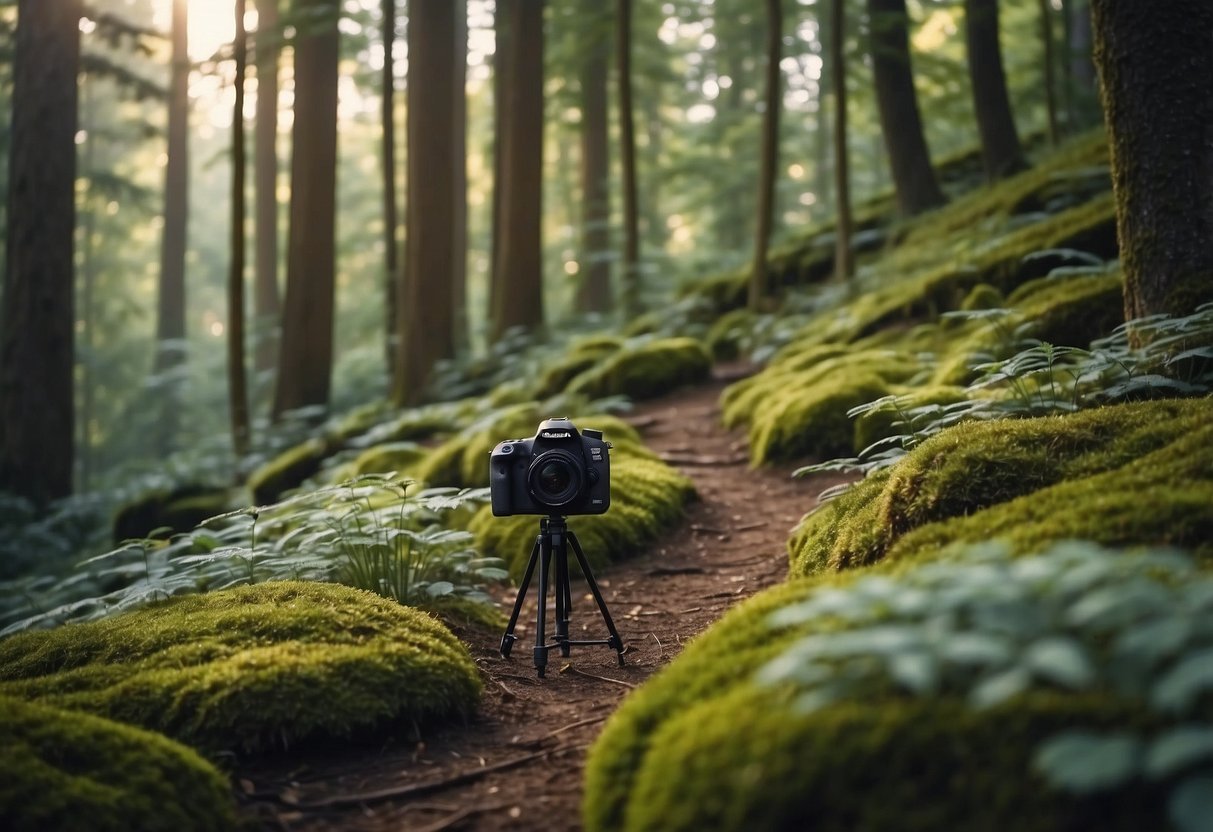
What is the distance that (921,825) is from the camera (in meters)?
1.83

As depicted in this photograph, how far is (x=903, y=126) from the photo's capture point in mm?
12844

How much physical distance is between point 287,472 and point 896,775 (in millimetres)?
9642

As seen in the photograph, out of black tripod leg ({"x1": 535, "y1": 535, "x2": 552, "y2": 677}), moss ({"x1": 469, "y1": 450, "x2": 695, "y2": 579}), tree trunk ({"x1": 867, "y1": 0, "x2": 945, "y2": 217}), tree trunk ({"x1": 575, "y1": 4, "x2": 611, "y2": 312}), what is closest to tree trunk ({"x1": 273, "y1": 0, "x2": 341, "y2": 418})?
tree trunk ({"x1": 575, "y1": 4, "x2": 611, "y2": 312})

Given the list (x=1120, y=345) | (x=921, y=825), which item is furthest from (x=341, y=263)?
(x=921, y=825)

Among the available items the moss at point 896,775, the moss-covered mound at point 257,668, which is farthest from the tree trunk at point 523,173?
the moss at point 896,775

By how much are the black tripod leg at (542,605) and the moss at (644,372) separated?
5.87 m

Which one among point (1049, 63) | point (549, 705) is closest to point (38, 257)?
point (549, 705)

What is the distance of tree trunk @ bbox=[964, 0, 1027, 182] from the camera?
39.9 ft

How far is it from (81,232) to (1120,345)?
3398 centimetres

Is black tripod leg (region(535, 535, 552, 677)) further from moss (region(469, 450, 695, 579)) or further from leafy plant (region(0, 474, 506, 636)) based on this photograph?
moss (region(469, 450, 695, 579))

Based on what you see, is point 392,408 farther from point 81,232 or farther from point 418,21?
point 81,232

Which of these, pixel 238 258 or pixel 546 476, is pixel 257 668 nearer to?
pixel 546 476

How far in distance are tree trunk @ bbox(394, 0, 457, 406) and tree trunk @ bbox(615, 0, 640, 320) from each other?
225cm

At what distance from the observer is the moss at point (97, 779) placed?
7.84 ft
